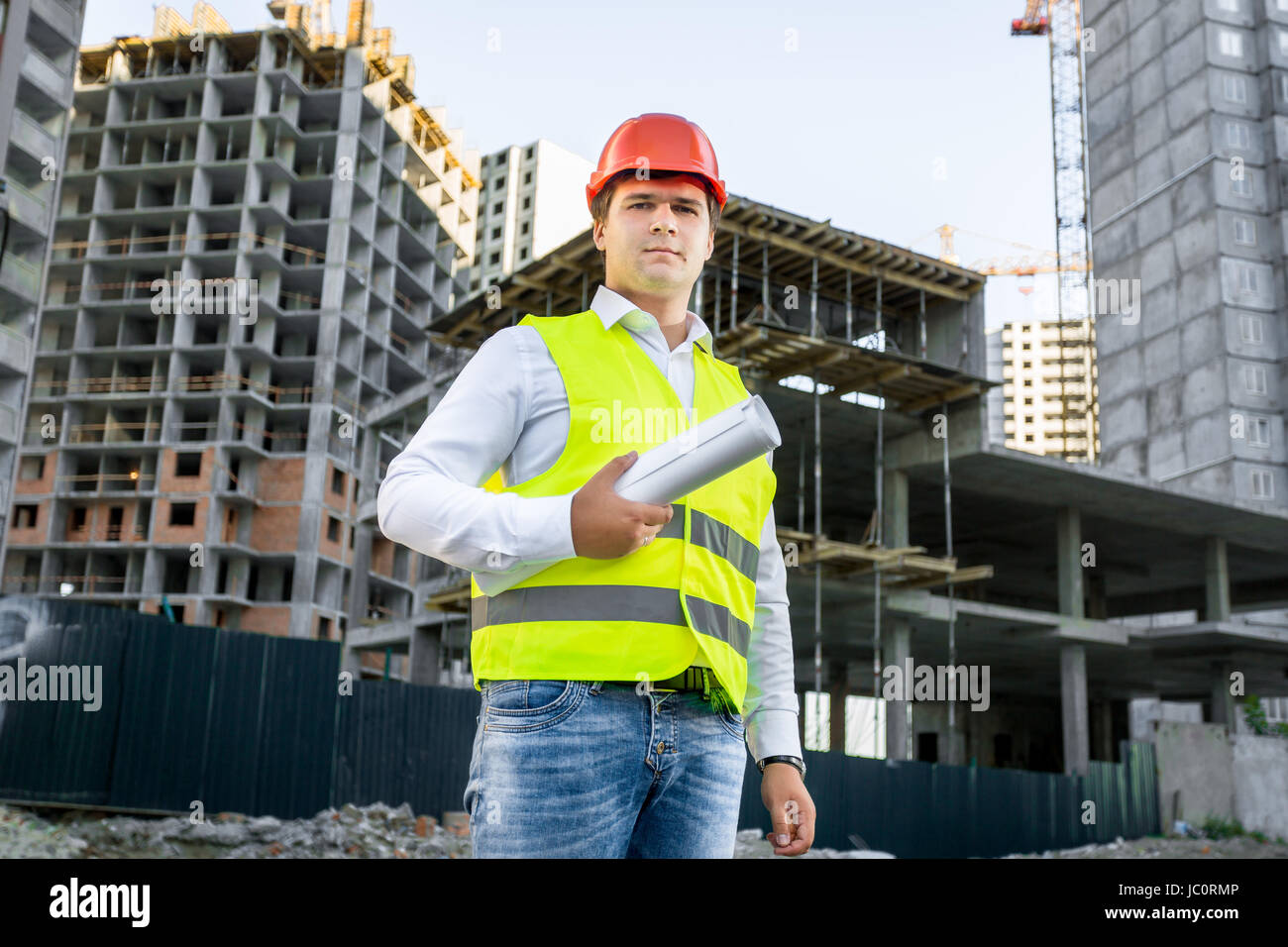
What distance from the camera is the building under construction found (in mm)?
25328

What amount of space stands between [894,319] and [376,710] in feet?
64.0

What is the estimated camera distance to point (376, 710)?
16.3 metres

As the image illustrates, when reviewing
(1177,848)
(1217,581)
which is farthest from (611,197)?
(1217,581)

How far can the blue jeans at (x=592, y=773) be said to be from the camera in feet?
5.83

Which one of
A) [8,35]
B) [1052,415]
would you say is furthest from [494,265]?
[8,35]

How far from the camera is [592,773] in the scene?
1795 mm

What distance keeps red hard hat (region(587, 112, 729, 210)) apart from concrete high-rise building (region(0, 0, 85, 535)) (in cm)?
3830

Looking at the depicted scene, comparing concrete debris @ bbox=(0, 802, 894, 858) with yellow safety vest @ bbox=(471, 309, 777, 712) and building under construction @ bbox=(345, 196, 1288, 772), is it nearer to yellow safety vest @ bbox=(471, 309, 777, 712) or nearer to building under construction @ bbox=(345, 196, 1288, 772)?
building under construction @ bbox=(345, 196, 1288, 772)

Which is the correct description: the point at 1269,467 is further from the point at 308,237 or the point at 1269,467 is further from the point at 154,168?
the point at 154,168

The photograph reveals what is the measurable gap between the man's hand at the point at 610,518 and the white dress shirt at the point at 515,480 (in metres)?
0.02

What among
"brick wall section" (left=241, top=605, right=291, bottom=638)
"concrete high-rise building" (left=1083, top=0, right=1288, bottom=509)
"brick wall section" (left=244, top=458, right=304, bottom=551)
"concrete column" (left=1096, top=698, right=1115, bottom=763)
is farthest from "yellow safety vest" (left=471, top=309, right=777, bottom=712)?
"brick wall section" (left=244, top=458, right=304, bottom=551)

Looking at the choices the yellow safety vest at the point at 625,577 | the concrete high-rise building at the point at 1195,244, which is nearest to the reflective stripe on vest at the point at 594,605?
the yellow safety vest at the point at 625,577

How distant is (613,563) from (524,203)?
→ 304ft

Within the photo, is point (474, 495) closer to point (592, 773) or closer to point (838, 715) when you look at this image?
point (592, 773)
